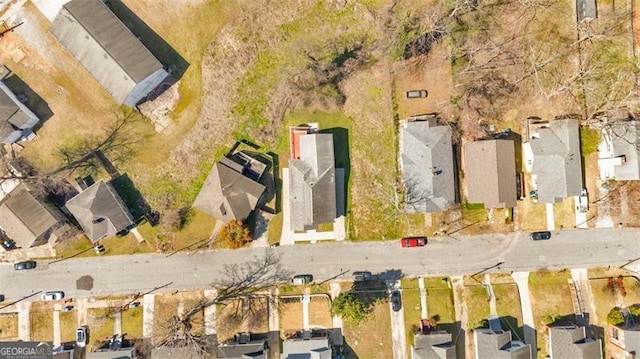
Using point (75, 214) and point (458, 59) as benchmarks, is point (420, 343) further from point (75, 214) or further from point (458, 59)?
point (75, 214)

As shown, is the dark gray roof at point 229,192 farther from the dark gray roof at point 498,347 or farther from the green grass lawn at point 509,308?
the green grass lawn at point 509,308

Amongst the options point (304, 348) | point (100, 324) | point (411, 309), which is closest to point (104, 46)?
point (100, 324)

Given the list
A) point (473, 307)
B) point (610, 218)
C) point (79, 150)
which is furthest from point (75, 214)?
point (610, 218)

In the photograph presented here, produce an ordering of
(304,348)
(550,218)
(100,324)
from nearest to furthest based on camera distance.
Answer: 1. (304,348)
2. (100,324)
3. (550,218)

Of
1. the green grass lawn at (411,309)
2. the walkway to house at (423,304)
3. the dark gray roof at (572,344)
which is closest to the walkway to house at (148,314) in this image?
the green grass lawn at (411,309)

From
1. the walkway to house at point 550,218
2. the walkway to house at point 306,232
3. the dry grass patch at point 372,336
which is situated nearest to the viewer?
the walkway to house at point 306,232

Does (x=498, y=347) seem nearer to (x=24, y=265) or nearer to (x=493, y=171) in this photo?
(x=493, y=171)
